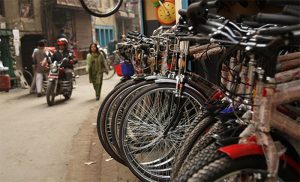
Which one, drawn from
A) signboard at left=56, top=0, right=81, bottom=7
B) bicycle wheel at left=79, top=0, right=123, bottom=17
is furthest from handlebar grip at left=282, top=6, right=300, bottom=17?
signboard at left=56, top=0, right=81, bottom=7

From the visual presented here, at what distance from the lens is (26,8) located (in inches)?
849

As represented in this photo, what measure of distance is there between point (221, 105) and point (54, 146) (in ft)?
14.0

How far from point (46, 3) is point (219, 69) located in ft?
70.8

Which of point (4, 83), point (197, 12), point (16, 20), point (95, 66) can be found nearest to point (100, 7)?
point (95, 66)

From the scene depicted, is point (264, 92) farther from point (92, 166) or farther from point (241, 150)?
point (92, 166)

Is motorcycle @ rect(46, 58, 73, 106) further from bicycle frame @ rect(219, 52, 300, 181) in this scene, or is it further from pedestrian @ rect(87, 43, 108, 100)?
bicycle frame @ rect(219, 52, 300, 181)

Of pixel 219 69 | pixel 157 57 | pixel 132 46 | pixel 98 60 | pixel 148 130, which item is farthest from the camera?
pixel 98 60

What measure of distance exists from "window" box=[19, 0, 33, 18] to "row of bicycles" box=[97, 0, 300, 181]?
58.6ft

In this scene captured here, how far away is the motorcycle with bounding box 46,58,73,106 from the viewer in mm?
11195

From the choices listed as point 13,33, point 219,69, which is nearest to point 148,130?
point 219,69

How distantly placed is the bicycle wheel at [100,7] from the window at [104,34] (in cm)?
2474

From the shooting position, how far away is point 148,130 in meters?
4.32

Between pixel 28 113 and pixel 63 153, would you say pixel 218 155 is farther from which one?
pixel 28 113

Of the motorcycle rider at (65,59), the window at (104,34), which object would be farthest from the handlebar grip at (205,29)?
the window at (104,34)
